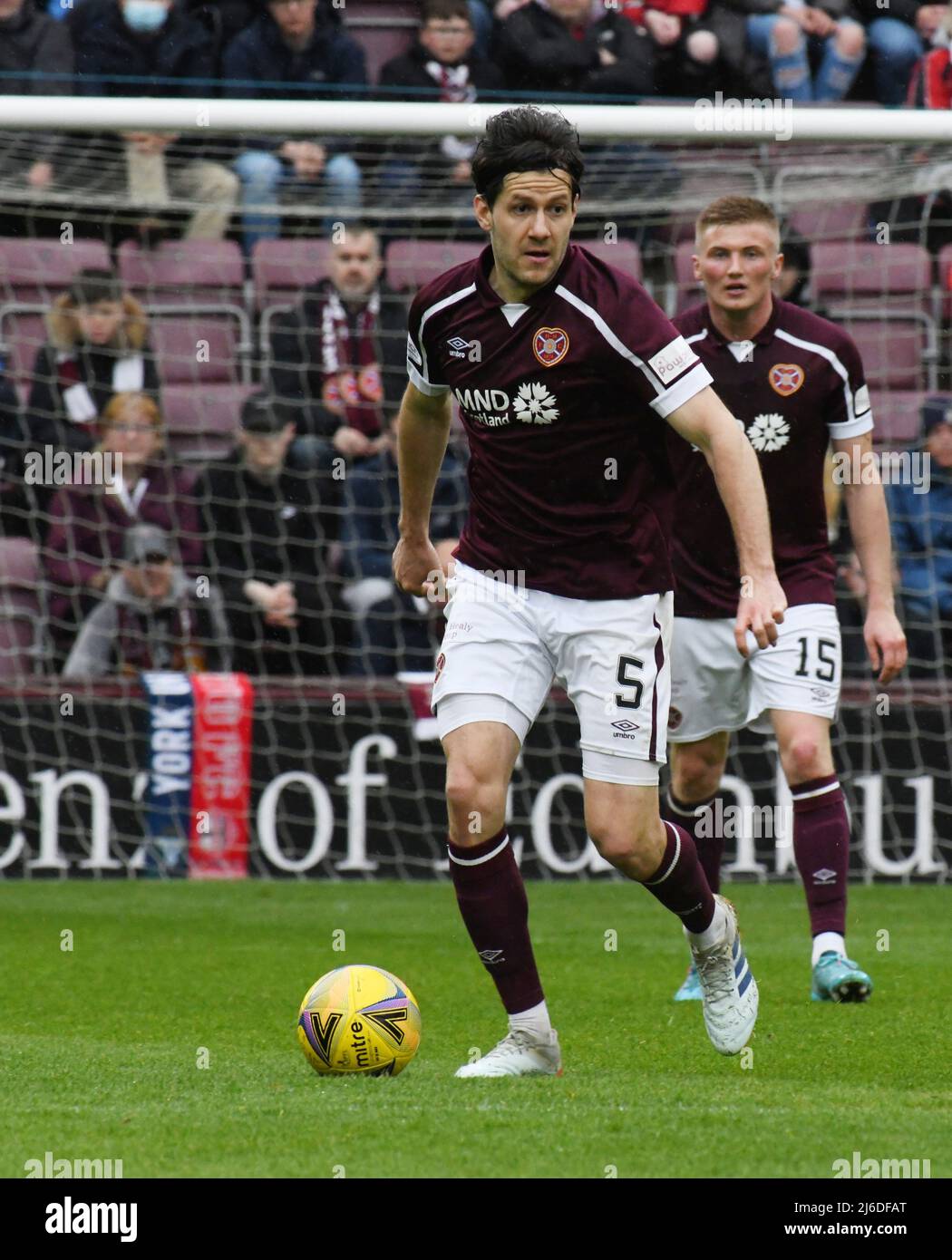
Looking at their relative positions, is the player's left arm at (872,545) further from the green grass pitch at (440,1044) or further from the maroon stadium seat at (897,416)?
the maroon stadium seat at (897,416)

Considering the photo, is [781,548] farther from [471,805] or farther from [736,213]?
[471,805]

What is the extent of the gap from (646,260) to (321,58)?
2367 millimetres

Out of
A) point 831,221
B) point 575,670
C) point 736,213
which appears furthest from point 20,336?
point 575,670

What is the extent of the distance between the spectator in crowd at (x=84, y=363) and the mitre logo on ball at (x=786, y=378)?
4.88 m

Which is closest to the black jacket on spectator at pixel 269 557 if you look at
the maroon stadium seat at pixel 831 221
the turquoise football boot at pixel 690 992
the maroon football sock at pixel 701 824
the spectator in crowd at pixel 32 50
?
the spectator in crowd at pixel 32 50

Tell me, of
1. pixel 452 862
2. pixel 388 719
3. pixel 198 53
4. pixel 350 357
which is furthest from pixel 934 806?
pixel 198 53

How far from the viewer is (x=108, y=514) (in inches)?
411

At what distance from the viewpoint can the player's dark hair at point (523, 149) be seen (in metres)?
4.50

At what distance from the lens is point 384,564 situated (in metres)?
10.6

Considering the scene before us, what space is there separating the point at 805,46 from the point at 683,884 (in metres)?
8.84

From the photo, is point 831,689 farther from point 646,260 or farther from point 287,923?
point 646,260

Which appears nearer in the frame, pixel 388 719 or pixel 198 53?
pixel 388 719

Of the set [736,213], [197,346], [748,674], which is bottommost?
[748,674]
